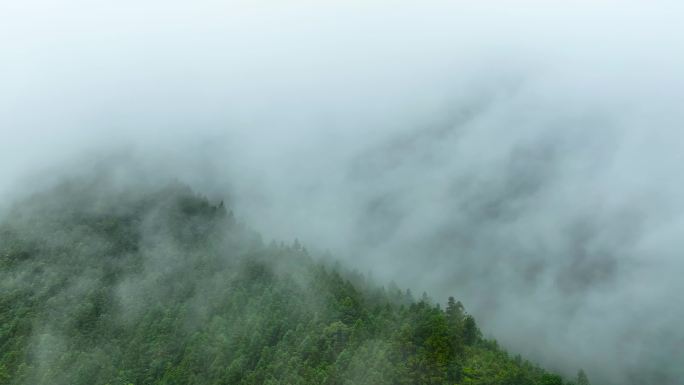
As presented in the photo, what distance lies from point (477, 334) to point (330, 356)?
34.3 metres

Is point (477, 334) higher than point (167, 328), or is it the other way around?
point (477, 334)

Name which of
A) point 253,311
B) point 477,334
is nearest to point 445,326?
point 477,334

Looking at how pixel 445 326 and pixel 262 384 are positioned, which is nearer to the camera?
pixel 445 326

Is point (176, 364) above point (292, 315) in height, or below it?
below

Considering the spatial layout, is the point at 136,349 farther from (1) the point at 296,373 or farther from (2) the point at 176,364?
(1) the point at 296,373

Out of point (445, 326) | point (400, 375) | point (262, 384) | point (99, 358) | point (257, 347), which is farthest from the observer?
point (99, 358)

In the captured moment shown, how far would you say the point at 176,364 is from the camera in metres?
182

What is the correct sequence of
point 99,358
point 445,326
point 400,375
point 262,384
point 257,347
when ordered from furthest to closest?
point 99,358 < point 257,347 < point 262,384 < point 445,326 < point 400,375

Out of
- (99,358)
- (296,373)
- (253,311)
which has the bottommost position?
(99,358)

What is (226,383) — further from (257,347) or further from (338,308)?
(338,308)

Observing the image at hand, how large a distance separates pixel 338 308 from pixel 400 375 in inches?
1775

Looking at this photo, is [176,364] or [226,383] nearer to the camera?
[226,383]

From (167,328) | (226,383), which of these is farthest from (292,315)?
(167,328)

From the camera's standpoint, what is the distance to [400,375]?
132m
